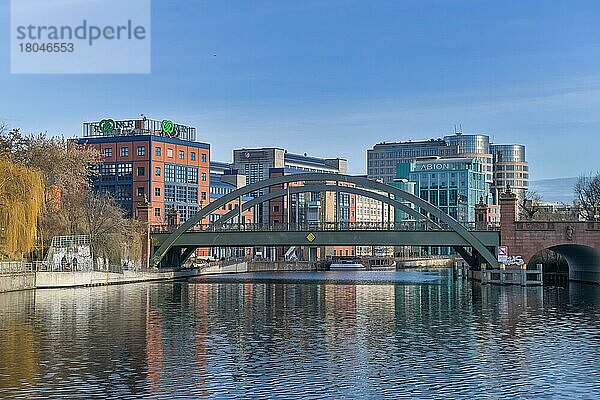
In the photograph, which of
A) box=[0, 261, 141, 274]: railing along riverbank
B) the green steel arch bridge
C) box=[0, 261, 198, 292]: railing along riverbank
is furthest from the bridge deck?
box=[0, 261, 141, 274]: railing along riverbank

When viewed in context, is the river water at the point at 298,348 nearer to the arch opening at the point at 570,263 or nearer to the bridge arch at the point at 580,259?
the bridge arch at the point at 580,259

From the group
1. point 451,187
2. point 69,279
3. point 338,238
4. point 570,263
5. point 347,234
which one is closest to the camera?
point 69,279

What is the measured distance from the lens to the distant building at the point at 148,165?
142 m

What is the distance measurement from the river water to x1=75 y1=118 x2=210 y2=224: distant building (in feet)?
253

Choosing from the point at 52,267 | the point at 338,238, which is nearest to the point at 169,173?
the point at 338,238

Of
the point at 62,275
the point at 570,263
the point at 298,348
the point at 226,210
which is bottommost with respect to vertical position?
the point at 298,348

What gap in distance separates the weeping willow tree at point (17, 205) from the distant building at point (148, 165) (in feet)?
231

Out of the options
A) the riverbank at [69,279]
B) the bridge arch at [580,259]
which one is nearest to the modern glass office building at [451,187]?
the bridge arch at [580,259]

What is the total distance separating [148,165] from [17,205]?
7468 cm

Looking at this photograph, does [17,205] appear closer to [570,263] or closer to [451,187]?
[570,263]

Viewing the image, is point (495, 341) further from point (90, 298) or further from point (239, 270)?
point (239, 270)

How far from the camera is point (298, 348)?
36844 mm

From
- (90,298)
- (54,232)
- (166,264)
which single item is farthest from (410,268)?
(90,298)

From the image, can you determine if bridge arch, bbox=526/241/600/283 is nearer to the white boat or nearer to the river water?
the river water
